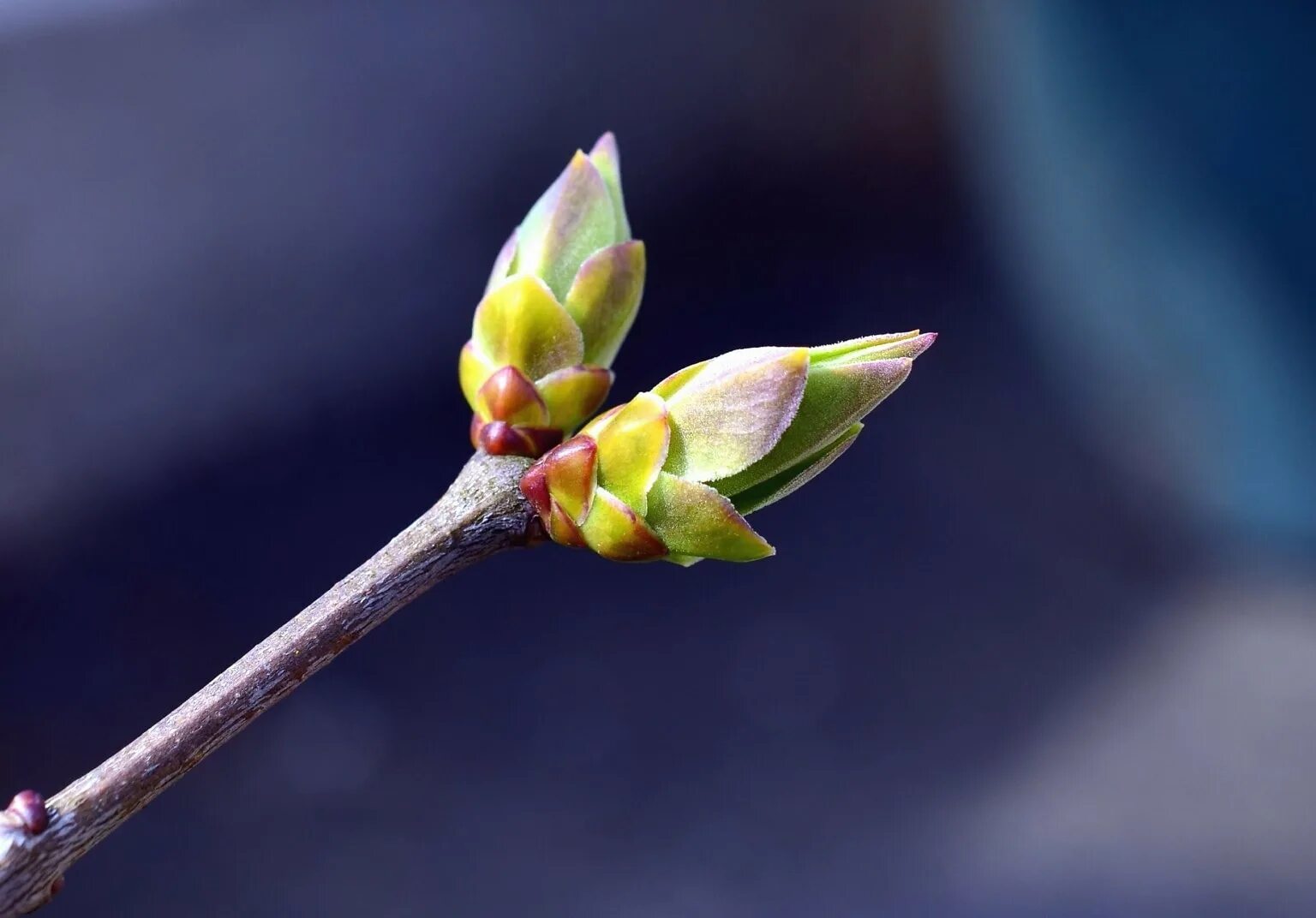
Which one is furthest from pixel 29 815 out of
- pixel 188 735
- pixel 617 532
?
pixel 617 532

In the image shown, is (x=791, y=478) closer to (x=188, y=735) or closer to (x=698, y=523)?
(x=698, y=523)

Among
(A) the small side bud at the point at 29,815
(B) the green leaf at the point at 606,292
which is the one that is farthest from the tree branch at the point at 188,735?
(B) the green leaf at the point at 606,292

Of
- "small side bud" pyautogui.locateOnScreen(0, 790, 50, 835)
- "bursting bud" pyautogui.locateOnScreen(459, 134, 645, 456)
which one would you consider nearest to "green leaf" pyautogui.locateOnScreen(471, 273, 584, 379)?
"bursting bud" pyautogui.locateOnScreen(459, 134, 645, 456)

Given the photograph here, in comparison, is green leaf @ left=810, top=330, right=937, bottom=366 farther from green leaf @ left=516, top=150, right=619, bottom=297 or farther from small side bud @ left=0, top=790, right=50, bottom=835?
small side bud @ left=0, top=790, right=50, bottom=835

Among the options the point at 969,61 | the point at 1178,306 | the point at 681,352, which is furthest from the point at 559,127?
the point at 1178,306

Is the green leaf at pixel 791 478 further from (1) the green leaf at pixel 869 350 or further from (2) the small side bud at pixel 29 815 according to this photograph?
(2) the small side bud at pixel 29 815

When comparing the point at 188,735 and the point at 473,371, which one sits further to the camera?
the point at 473,371
